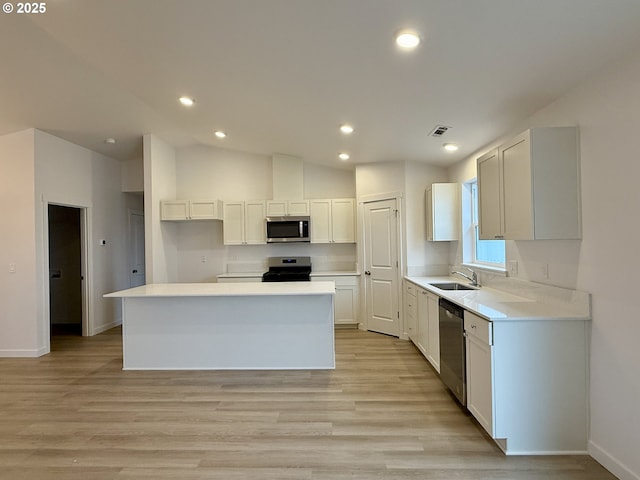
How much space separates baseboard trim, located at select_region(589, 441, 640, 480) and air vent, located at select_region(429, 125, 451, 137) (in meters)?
2.78

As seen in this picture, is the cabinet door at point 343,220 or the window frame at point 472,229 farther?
the cabinet door at point 343,220

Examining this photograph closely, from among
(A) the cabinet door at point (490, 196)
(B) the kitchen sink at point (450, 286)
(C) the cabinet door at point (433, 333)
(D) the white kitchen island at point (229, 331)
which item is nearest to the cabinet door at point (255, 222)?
(D) the white kitchen island at point (229, 331)

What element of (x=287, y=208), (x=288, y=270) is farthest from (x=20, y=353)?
(x=287, y=208)

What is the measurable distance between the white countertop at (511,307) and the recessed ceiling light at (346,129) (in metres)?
2.02

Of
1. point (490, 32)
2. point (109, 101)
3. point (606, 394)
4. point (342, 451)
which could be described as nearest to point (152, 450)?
point (342, 451)

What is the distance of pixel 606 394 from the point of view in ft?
6.81

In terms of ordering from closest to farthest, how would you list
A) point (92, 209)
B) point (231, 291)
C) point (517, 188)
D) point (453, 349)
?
point (517, 188), point (453, 349), point (231, 291), point (92, 209)

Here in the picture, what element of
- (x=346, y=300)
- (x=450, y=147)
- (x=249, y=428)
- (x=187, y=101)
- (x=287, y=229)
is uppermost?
(x=187, y=101)

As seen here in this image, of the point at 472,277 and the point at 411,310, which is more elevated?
the point at 472,277

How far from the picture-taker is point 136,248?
6.51 metres

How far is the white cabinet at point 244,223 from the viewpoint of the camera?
5645 millimetres

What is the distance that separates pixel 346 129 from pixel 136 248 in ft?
16.0

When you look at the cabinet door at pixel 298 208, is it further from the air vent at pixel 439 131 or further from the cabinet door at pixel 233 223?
the air vent at pixel 439 131

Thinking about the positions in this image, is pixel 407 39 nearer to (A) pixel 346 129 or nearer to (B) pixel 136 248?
(A) pixel 346 129
